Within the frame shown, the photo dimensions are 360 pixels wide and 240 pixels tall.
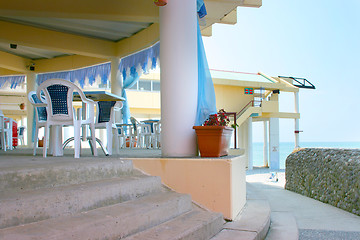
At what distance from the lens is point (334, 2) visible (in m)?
43.7

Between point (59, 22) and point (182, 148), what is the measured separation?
15.6 ft

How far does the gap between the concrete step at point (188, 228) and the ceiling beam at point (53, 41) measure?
19.4 feet

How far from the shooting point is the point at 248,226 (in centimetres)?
280

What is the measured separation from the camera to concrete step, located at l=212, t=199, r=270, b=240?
2.52 metres

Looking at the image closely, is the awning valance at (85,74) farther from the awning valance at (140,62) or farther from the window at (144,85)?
the window at (144,85)

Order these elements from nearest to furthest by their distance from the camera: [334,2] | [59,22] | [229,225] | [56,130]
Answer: [229,225]
[56,130]
[59,22]
[334,2]

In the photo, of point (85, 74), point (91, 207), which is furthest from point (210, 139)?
point (85, 74)

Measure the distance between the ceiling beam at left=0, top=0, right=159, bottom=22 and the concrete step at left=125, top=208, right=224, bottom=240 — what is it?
385cm

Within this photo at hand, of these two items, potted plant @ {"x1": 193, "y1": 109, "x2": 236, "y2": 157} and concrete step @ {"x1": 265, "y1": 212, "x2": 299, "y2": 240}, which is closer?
concrete step @ {"x1": 265, "y1": 212, "x2": 299, "y2": 240}

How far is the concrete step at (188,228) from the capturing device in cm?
209

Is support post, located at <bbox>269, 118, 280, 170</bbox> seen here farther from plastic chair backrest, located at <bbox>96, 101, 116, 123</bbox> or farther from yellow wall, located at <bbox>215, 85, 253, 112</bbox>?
plastic chair backrest, located at <bbox>96, 101, 116, 123</bbox>

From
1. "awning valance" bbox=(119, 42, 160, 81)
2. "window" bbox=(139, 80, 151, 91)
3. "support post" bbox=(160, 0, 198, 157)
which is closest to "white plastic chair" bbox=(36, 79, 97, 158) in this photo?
"support post" bbox=(160, 0, 198, 157)

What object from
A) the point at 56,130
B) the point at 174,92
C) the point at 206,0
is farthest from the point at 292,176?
the point at 56,130

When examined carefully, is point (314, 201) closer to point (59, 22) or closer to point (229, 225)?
point (229, 225)
